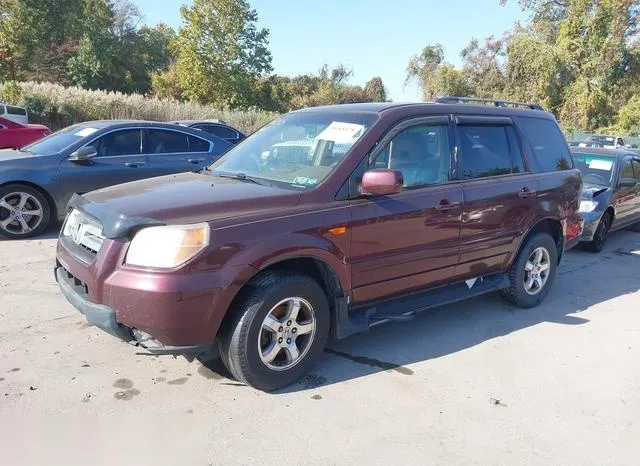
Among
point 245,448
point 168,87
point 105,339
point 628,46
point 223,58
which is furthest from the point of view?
point 168,87

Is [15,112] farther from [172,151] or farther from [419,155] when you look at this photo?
[419,155]

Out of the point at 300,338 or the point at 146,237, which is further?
the point at 300,338

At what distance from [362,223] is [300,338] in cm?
89

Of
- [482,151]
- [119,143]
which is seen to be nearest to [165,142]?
[119,143]

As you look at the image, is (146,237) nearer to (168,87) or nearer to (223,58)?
(223,58)

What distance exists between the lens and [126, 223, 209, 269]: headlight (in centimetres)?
311

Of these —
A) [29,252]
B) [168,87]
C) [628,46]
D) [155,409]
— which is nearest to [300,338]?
[155,409]

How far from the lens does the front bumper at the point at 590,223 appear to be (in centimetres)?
782

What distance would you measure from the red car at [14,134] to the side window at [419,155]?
12055 millimetres

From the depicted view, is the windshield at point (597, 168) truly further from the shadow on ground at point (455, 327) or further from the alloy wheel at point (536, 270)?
the alloy wheel at point (536, 270)

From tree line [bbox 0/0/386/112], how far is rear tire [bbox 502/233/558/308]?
33.0 m

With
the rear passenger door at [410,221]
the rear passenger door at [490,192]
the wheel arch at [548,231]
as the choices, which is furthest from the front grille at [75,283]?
the wheel arch at [548,231]

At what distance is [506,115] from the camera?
5.20 meters

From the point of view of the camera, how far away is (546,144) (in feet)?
18.5
